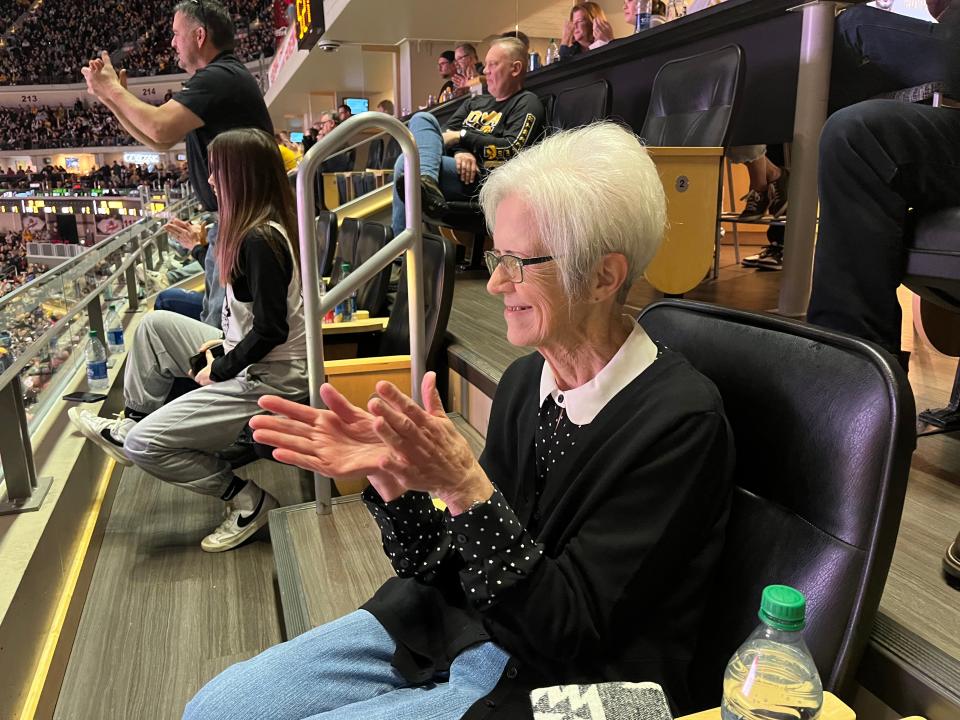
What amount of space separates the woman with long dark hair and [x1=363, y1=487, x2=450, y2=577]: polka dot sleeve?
4.48ft

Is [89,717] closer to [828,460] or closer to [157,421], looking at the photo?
[157,421]

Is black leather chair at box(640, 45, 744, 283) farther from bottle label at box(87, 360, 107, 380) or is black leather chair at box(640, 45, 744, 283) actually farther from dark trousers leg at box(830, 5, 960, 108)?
bottle label at box(87, 360, 107, 380)

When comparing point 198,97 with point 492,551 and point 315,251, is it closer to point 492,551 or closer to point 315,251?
point 315,251

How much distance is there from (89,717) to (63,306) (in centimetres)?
159

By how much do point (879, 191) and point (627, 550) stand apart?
940mm

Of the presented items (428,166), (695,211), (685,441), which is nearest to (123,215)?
(428,166)

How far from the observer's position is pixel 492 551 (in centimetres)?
83

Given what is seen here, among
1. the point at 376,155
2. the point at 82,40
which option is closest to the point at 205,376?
the point at 376,155

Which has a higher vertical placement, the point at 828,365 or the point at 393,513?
the point at 828,365

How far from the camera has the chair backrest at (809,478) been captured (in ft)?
2.51

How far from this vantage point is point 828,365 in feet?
2.79

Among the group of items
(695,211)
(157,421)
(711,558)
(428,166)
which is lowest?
(157,421)

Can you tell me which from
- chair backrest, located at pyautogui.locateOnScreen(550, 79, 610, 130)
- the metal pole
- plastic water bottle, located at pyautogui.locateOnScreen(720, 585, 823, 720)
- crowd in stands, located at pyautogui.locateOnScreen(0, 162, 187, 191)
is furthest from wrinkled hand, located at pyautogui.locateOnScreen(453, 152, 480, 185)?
crowd in stands, located at pyautogui.locateOnScreen(0, 162, 187, 191)

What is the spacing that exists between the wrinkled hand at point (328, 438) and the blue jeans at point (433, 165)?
2.57m
